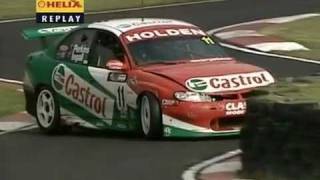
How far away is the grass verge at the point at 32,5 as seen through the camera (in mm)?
37312

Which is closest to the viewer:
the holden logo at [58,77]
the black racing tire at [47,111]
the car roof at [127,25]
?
the car roof at [127,25]

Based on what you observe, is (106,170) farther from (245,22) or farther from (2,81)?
(245,22)

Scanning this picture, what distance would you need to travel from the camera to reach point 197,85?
12828 mm

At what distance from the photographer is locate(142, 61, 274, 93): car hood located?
42.2 ft

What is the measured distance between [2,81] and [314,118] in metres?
13.0

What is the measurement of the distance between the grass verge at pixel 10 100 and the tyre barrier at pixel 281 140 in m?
7.82

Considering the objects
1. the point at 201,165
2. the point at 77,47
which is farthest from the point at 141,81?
the point at 201,165

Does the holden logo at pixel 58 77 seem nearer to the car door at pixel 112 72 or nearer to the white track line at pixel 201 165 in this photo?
the car door at pixel 112 72

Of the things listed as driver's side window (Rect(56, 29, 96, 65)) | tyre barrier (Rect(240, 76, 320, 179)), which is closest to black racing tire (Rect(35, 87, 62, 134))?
driver's side window (Rect(56, 29, 96, 65))

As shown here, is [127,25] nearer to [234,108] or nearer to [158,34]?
[158,34]

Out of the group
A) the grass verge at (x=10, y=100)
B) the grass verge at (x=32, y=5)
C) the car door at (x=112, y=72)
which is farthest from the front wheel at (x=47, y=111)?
the grass verge at (x=32, y=5)
